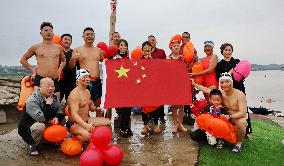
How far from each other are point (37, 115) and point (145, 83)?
7.80 ft

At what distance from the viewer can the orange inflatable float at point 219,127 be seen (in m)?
5.72

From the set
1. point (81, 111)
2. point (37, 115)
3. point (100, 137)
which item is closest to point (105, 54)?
point (81, 111)

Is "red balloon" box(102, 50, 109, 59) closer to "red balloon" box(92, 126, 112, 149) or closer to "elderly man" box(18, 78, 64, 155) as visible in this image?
"elderly man" box(18, 78, 64, 155)

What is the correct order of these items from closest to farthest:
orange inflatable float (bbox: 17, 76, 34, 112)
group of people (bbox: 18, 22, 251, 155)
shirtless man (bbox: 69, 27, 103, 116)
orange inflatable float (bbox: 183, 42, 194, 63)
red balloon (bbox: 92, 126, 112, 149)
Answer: red balloon (bbox: 92, 126, 112, 149) < group of people (bbox: 18, 22, 251, 155) < orange inflatable float (bbox: 17, 76, 34, 112) < shirtless man (bbox: 69, 27, 103, 116) < orange inflatable float (bbox: 183, 42, 194, 63)

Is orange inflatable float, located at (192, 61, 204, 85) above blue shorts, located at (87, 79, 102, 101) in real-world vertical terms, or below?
above

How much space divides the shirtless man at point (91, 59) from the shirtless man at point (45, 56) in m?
0.42

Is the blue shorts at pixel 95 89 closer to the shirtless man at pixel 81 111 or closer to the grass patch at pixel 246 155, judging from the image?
the shirtless man at pixel 81 111

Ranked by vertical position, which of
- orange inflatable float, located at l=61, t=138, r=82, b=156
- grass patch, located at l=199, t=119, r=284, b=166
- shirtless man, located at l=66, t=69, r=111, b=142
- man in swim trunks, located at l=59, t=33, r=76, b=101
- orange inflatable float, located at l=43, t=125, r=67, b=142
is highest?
man in swim trunks, located at l=59, t=33, r=76, b=101

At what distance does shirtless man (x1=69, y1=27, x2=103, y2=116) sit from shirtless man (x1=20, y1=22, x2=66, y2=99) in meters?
0.42

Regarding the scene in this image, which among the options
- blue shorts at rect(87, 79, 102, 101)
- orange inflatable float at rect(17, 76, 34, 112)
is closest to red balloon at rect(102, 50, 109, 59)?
blue shorts at rect(87, 79, 102, 101)

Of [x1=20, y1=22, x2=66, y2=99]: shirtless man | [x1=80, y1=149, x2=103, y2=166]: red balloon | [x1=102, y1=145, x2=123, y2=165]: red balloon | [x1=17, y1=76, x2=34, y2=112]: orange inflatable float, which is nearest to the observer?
[x1=80, y1=149, x2=103, y2=166]: red balloon

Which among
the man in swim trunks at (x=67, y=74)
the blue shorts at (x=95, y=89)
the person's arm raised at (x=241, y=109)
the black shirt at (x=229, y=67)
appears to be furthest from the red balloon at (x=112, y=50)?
the person's arm raised at (x=241, y=109)

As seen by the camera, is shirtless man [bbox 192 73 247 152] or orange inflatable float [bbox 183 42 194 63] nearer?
shirtless man [bbox 192 73 247 152]

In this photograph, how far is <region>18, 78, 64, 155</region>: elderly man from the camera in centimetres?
559
